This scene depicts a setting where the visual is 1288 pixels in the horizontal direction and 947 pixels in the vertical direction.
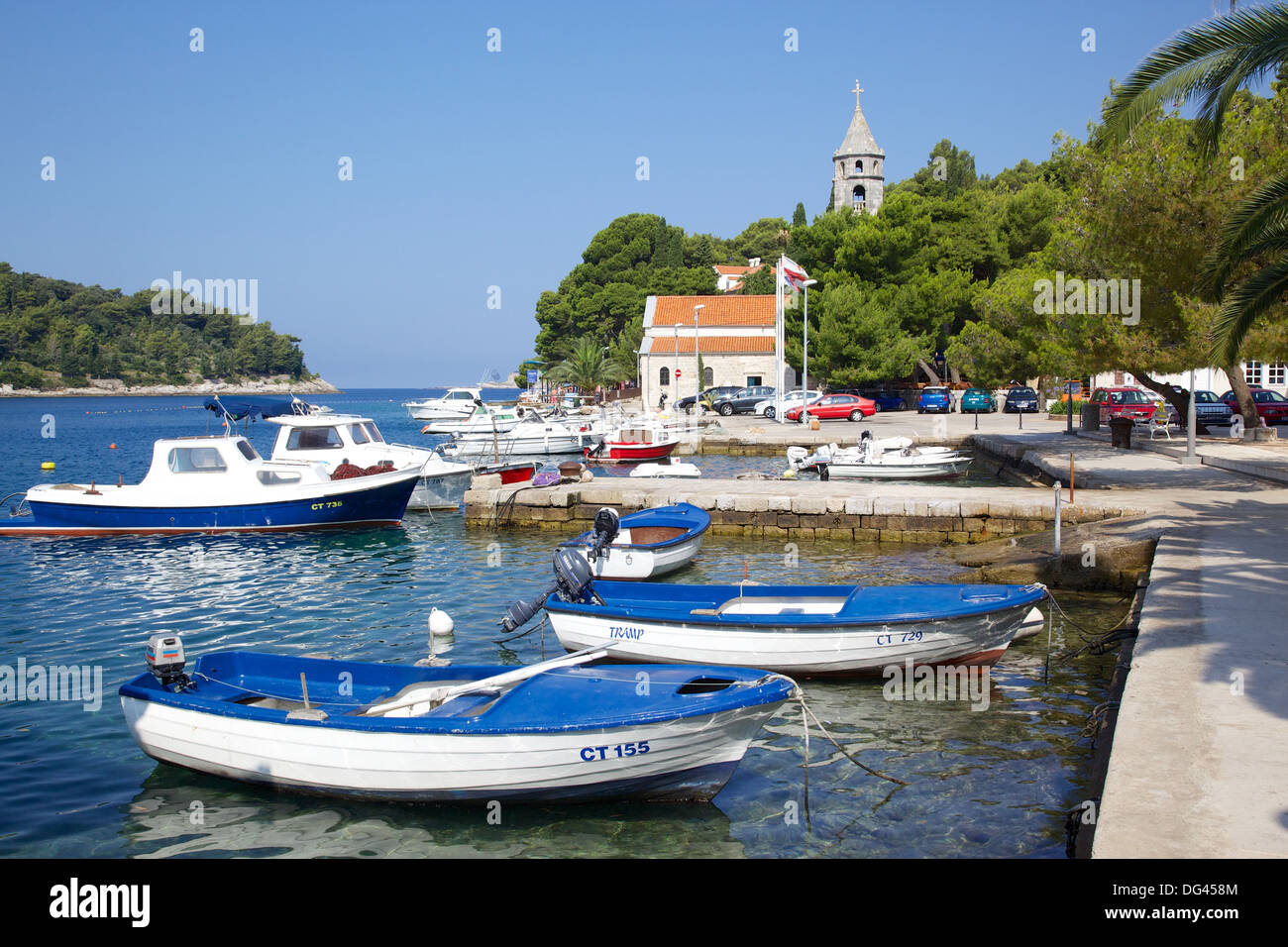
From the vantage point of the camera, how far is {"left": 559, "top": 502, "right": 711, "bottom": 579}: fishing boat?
15281 mm

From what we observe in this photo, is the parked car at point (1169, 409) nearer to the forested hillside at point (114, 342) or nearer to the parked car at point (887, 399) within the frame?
the parked car at point (887, 399)

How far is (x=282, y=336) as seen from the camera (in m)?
175

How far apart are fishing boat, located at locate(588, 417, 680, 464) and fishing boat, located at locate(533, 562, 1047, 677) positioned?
2340cm

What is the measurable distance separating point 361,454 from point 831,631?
16.4 m

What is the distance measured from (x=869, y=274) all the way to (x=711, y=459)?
22.5m

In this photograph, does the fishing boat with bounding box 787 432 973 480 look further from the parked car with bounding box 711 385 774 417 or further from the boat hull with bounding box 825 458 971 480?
the parked car with bounding box 711 385 774 417

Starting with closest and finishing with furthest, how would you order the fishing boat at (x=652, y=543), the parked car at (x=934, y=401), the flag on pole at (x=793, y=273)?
the fishing boat at (x=652, y=543), the flag on pole at (x=793, y=273), the parked car at (x=934, y=401)

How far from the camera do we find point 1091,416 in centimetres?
3369

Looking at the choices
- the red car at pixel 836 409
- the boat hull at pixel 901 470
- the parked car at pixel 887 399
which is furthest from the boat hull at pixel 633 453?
the parked car at pixel 887 399

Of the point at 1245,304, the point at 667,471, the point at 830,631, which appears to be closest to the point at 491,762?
the point at 830,631

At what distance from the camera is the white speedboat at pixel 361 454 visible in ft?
75.5

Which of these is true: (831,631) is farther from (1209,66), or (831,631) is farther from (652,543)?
(1209,66)

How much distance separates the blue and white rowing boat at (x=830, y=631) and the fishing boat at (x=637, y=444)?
2338cm

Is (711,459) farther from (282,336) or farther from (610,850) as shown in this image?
(282,336)
